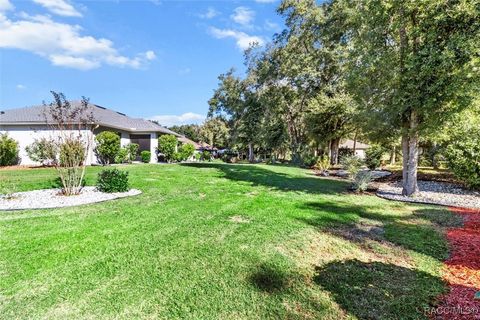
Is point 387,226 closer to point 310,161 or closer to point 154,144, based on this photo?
point 310,161

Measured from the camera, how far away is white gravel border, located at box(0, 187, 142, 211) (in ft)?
22.3

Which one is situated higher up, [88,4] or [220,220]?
[88,4]

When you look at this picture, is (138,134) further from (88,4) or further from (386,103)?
(386,103)

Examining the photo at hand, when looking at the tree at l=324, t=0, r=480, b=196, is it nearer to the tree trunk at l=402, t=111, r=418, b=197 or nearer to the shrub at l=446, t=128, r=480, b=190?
the tree trunk at l=402, t=111, r=418, b=197

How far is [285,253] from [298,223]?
62.1 inches

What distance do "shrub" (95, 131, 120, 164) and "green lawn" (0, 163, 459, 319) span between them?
12015 millimetres

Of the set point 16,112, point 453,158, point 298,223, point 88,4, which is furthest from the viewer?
point 16,112

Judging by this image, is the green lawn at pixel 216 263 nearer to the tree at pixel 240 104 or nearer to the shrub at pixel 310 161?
the shrub at pixel 310 161

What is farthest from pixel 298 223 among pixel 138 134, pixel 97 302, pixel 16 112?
pixel 16 112

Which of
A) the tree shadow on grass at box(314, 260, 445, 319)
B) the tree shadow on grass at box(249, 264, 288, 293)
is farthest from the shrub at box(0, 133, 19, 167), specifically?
the tree shadow on grass at box(314, 260, 445, 319)

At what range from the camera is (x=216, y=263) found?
3795mm

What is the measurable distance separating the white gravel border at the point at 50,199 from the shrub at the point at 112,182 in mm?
186

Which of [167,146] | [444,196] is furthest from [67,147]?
[167,146]

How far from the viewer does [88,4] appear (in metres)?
9.73
